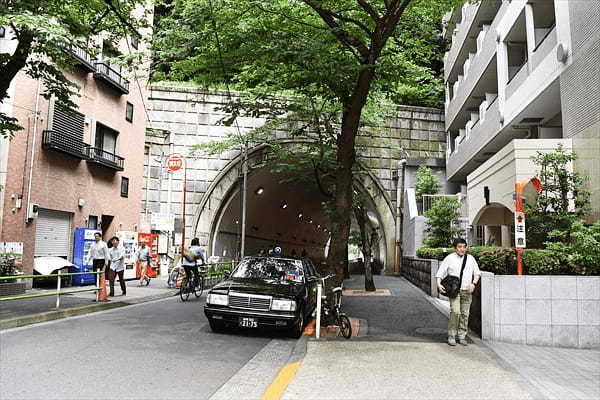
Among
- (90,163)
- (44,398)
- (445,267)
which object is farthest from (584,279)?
(90,163)

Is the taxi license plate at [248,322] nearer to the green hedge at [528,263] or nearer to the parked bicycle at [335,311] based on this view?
the parked bicycle at [335,311]

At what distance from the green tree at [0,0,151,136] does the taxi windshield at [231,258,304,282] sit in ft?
18.2

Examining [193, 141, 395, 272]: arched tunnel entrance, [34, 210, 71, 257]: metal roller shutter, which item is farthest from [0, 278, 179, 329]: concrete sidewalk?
[193, 141, 395, 272]: arched tunnel entrance

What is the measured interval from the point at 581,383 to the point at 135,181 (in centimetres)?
2121

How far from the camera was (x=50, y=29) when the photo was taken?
325 inches

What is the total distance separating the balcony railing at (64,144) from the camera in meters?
16.6

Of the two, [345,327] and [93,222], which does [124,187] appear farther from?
[345,327]

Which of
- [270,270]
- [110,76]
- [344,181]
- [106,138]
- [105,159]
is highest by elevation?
[110,76]

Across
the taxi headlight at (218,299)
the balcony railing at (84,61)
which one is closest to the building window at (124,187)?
the balcony railing at (84,61)

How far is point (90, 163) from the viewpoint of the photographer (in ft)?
64.2

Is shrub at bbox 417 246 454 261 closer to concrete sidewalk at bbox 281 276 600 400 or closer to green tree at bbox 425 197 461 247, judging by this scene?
green tree at bbox 425 197 461 247

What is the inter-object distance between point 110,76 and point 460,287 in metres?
17.9

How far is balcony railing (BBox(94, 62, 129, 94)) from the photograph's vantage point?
1988 cm

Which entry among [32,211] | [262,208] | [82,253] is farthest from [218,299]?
[262,208]
